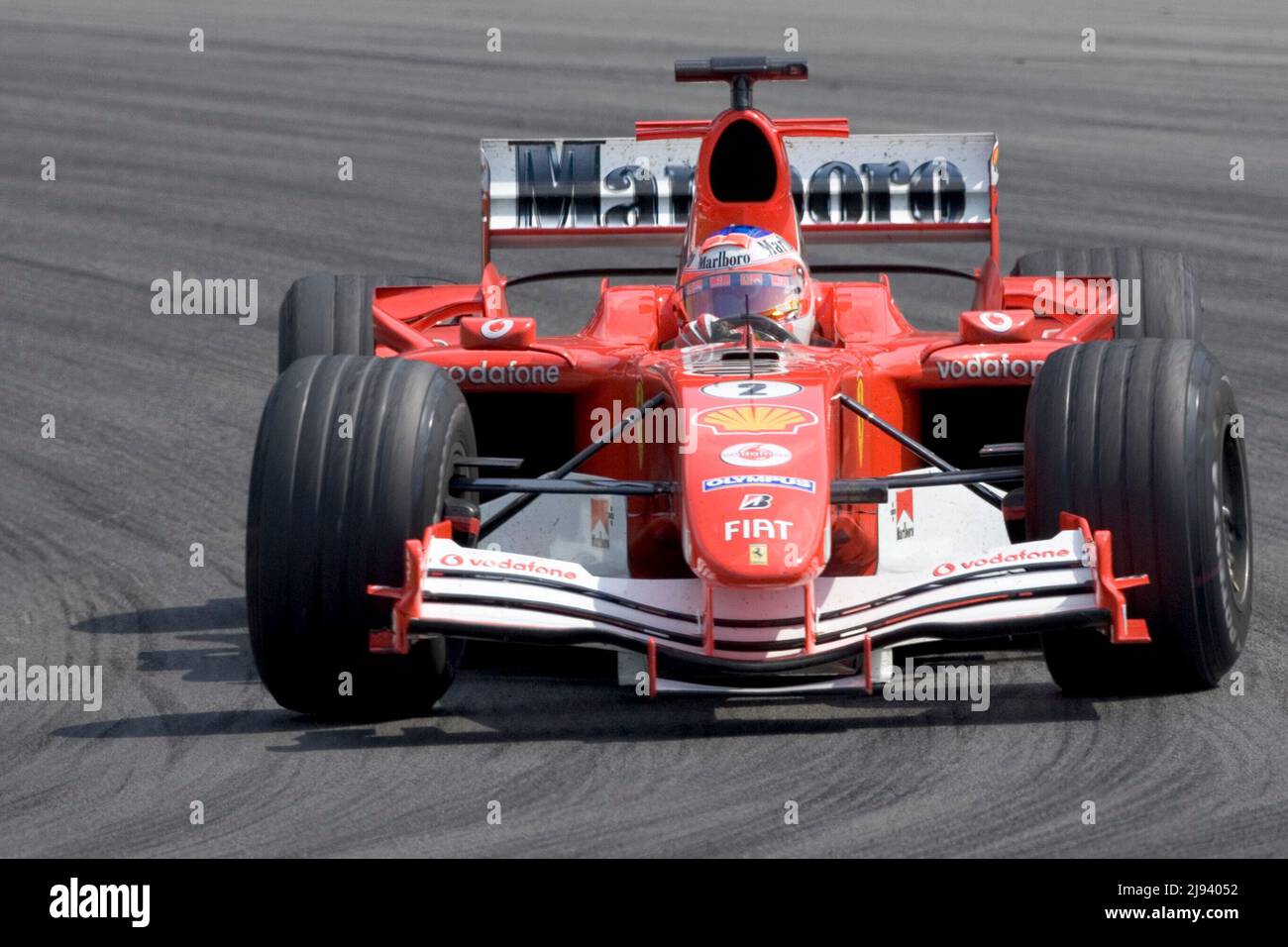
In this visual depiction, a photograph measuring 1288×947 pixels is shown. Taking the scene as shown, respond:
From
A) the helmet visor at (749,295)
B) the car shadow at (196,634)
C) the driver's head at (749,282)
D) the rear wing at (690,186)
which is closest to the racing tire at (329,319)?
the rear wing at (690,186)

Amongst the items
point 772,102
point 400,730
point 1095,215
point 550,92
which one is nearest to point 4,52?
point 550,92

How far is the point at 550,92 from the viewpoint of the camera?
24.2 meters

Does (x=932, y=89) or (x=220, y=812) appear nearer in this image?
(x=220, y=812)

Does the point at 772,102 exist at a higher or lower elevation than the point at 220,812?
higher

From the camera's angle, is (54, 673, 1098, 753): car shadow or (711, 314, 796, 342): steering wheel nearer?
(54, 673, 1098, 753): car shadow

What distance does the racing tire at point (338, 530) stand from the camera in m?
7.41

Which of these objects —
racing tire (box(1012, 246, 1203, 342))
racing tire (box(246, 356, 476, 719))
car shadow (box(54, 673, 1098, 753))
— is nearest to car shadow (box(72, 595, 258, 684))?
car shadow (box(54, 673, 1098, 753))

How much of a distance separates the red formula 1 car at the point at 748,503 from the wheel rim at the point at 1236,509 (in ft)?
0.04

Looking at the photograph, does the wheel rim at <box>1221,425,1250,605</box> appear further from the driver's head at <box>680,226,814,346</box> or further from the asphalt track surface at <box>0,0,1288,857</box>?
the driver's head at <box>680,226,814,346</box>

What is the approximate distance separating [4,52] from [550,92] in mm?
6661

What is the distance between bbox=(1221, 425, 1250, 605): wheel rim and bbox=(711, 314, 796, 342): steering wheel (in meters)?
1.82

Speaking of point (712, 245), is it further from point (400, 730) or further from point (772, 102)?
point (772, 102)

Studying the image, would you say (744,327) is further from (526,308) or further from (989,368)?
(526,308)

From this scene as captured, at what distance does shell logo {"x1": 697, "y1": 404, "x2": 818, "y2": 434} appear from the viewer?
770 cm
